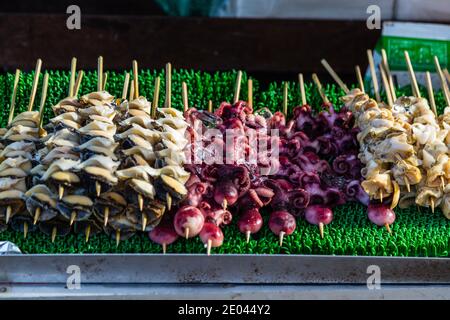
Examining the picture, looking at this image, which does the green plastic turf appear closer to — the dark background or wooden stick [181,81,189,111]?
wooden stick [181,81,189,111]

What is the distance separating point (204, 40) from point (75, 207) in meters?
2.12

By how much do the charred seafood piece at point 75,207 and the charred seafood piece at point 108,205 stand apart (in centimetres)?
3

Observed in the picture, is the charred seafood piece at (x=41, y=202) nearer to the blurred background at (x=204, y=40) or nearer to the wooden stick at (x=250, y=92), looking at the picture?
the wooden stick at (x=250, y=92)

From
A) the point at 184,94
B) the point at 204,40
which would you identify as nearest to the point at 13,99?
the point at 184,94

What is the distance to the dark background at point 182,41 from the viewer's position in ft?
14.0

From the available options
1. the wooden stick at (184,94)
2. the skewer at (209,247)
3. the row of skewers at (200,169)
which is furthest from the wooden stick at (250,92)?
the skewer at (209,247)

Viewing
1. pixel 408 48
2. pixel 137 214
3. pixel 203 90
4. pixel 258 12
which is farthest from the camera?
pixel 258 12

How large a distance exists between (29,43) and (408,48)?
245 centimetres

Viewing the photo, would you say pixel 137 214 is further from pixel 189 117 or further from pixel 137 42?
pixel 137 42

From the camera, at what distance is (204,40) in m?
4.32

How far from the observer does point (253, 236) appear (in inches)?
107

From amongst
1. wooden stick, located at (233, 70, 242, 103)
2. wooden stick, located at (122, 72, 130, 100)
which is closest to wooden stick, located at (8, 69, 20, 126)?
wooden stick, located at (122, 72, 130, 100)
